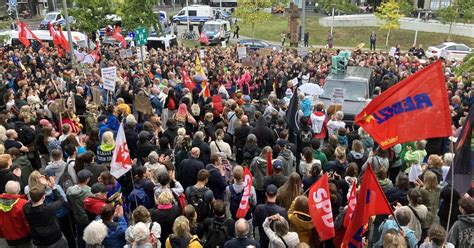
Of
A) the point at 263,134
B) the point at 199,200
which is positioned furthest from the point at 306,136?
the point at 199,200

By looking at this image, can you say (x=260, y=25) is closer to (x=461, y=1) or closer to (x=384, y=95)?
(x=461, y=1)

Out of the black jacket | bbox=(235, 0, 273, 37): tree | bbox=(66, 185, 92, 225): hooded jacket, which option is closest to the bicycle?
bbox=(235, 0, 273, 37): tree

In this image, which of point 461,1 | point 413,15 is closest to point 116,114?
point 461,1

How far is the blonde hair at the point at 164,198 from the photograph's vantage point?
21.2ft

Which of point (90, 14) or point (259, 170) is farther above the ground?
point (90, 14)

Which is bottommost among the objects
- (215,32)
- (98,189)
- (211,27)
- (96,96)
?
(215,32)

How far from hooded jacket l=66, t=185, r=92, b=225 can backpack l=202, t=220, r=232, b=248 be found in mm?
2024

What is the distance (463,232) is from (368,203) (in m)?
1.41

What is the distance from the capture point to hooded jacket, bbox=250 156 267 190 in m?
8.25

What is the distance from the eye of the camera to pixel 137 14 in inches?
1224

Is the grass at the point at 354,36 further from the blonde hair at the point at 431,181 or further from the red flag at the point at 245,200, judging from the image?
the red flag at the point at 245,200

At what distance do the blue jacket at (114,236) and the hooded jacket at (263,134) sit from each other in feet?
15.1

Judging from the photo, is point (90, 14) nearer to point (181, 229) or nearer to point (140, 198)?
point (140, 198)

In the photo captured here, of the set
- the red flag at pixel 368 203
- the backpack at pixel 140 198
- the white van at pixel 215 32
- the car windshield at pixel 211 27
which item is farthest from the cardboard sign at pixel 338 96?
the car windshield at pixel 211 27
